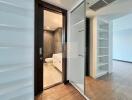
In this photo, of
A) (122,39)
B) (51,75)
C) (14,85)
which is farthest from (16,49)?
(51,75)

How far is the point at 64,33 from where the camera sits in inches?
133

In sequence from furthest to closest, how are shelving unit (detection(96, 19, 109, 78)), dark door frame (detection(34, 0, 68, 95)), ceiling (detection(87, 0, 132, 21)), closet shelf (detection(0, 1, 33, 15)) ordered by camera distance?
dark door frame (detection(34, 0, 68, 95))
shelving unit (detection(96, 19, 109, 78))
ceiling (detection(87, 0, 132, 21))
closet shelf (detection(0, 1, 33, 15))

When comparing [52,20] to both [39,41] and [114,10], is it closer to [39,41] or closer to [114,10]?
[39,41]

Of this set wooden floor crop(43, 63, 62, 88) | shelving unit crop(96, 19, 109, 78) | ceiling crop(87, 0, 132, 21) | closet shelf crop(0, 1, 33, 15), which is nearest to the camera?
closet shelf crop(0, 1, 33, 15)

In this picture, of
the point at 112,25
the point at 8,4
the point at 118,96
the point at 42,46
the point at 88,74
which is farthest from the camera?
the point at 42,46

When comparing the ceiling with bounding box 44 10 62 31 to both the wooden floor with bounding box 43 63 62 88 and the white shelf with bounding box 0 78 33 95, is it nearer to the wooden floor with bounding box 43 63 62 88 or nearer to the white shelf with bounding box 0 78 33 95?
the wooden floor with bounding box 43 63 62 88

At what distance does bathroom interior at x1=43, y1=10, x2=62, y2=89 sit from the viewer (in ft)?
10.3

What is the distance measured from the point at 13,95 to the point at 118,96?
2.11 meters

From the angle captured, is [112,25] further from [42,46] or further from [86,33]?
[42,46]

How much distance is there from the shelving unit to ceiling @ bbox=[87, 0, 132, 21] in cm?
18

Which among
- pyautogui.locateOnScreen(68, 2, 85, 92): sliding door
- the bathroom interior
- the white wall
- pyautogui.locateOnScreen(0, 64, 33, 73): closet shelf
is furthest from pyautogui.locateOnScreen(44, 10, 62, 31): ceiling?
pyautogui.locateOnScreen(0, 64, 33, 73): closet shelf

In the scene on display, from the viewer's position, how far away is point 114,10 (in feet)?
7.93

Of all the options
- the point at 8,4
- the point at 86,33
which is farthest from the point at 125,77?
the point at 8,4

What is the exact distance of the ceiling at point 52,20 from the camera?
10.2 ft
